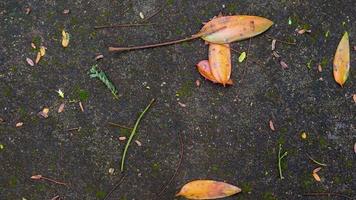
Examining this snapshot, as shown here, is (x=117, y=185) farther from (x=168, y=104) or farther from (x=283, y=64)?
(x=283, y=64)

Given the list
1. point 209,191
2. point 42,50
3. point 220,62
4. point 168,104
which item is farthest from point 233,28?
point 42,50

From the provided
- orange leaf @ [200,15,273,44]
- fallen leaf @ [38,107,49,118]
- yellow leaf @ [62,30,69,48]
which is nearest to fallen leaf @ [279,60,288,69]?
orange leaf @ [200,15,273,44]

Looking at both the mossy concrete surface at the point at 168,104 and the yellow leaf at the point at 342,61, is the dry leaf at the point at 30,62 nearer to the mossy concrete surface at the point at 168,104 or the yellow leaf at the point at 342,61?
the mossy concrete surface at the point at 168,104

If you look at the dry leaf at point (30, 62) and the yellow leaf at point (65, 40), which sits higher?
the yellow leaf at point (65, 40)

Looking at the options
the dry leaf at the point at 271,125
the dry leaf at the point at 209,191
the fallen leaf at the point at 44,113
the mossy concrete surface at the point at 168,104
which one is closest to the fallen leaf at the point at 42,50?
the mossy concrete surface at the point at 168,104

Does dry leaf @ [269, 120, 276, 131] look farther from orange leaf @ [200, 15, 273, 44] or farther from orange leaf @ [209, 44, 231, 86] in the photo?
orange leaf @ [200, 15, 273, 44]

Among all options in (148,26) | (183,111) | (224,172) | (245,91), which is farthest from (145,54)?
(224,172)
